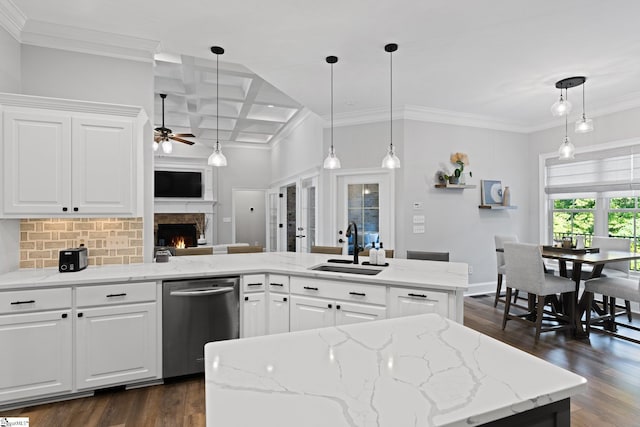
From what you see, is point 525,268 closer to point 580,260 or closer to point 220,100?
point 580,260

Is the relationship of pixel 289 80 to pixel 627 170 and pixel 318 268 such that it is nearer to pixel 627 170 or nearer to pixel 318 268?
pixel 318 268

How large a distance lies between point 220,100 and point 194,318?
3.71m

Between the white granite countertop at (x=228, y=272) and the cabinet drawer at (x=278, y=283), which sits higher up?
the white granite countertop at (x=228, y=272)

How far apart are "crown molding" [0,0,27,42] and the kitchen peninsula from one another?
6.18ft

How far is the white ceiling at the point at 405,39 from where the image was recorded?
8.48 feet

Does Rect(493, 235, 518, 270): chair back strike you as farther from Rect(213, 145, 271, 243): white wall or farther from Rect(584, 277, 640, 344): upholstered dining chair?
Rect(213, 145, 271, 243): white wall

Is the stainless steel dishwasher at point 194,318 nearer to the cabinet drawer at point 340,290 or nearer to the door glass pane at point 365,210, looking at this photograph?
the cabinet drawer at point 340,290

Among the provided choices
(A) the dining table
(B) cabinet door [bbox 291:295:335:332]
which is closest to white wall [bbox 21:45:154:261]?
(B) cabinet door [bbox 291:295:335:332]

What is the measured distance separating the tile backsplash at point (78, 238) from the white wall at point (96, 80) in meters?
0.14

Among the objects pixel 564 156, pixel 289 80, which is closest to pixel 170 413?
pixel 289 80

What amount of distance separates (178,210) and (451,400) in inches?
313

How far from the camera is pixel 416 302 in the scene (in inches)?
92.0

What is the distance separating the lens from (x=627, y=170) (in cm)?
460

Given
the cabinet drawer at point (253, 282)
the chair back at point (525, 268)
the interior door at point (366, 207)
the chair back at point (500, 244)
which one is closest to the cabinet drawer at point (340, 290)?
the cabinet drawer at point (253, 282)
